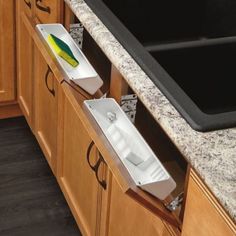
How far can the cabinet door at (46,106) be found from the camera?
6.98 ft

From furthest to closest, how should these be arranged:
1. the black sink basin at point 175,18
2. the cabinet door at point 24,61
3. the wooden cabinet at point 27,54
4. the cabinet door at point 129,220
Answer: the cabinet door at point 24,61
the wooden cabinet at point 27,54
the black sink basin at point 175,18
the cabinet door at point 129,220

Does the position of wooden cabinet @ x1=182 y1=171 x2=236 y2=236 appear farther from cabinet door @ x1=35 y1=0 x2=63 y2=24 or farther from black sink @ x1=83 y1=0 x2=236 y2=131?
cabinet door @ x1=35 y1=0 x2=63 y2=24

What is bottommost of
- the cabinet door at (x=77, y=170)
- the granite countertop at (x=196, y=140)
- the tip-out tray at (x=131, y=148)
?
the cabinet door at (x=77, y=170)

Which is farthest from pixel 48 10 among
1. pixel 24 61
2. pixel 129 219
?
pixel 129 219

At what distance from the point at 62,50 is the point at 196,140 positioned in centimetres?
63

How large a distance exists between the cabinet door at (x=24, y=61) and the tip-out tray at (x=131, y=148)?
893 mm

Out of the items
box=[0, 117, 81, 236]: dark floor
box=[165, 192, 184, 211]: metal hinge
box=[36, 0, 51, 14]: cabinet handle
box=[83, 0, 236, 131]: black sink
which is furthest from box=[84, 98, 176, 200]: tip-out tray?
box=[0, 117, 81, 236]: dark floor

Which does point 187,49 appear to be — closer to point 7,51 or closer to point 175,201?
point 175,201

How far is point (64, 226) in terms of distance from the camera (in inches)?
88.0

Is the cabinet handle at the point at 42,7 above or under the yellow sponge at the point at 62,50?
under

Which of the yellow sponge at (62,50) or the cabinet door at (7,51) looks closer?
the yellow sponge at (62,50)

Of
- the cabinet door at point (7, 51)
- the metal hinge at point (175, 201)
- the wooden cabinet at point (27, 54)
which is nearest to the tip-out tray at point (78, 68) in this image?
the wooden cabinet at point (27, 54)

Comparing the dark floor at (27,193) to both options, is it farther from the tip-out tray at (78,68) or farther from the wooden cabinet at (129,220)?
the tip-out tray at (78,68)

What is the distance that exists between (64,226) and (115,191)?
2.20 feet
